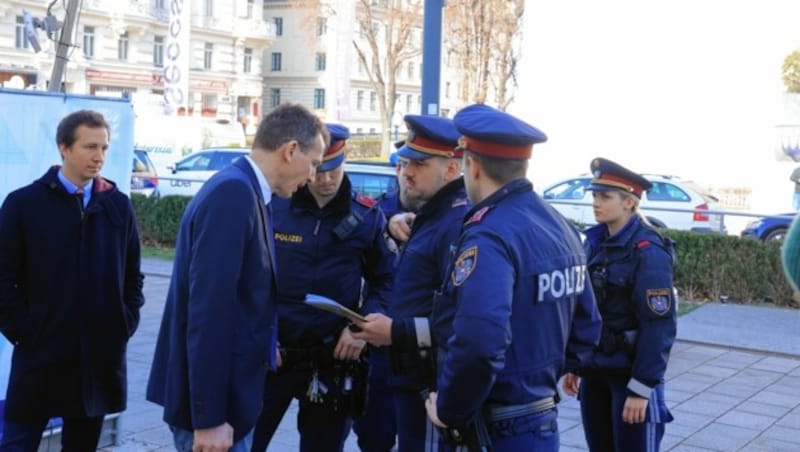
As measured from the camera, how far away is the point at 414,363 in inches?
165

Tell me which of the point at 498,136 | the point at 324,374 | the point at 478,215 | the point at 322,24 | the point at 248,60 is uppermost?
Result: the point at 322,24

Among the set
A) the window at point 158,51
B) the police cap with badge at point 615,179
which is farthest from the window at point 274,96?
the police cap with badge at point 615,179

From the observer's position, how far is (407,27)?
51.1m

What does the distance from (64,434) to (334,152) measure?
1884 millimetres

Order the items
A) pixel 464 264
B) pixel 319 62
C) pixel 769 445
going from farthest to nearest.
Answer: pixel 319 62 → pixel 769 445 → pixel 464 264

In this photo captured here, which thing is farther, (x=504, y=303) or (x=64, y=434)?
(x=64, y=434)

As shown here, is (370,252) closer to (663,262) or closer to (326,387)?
(326,387)

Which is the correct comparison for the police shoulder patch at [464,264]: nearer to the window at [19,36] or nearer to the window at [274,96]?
the window at [19,36]

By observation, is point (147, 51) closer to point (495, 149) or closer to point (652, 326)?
point (652, 326)

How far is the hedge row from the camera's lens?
13.2m

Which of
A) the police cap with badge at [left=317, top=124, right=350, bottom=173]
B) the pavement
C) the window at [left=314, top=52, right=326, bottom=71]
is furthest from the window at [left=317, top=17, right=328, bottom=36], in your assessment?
the police cap with badge at [left=317, top=124, right=350, bottom=173]

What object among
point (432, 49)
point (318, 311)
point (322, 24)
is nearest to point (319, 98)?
point (322, 24)

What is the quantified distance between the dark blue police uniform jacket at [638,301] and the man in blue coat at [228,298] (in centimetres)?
172

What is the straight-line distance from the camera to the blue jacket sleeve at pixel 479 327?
3.31 m
